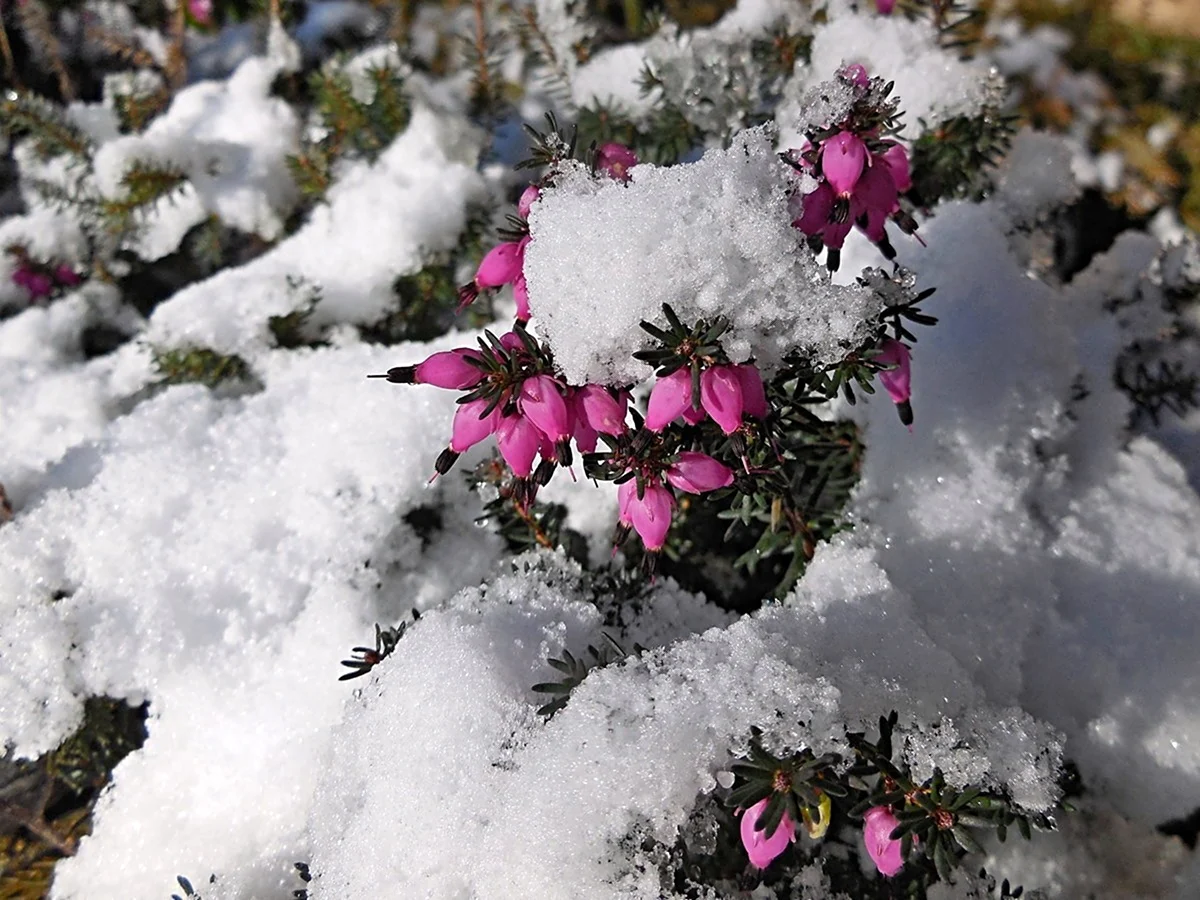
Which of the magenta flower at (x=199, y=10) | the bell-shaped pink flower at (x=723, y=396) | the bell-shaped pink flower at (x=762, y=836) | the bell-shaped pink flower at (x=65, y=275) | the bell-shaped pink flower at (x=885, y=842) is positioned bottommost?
the bell-shaped pink flower at (x=65, y=275)

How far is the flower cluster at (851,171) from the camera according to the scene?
1.13m

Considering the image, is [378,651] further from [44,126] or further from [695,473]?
[44,126]

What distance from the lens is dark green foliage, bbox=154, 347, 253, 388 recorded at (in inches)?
79.9

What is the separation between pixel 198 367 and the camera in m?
2.05

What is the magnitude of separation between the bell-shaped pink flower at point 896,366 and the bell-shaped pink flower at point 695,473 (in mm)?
319

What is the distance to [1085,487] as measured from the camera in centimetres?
185

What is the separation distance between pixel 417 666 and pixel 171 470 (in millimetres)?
905

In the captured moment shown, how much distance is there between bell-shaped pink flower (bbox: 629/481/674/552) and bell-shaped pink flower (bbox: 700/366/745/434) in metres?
0.14

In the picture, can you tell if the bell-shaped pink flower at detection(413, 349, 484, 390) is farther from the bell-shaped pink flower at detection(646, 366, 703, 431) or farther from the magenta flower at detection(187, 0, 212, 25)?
the magenta flower at detection(187, 0, 212, 25)

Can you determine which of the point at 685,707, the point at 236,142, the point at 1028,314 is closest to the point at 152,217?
the point at 236,142

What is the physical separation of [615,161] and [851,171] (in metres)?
0.36

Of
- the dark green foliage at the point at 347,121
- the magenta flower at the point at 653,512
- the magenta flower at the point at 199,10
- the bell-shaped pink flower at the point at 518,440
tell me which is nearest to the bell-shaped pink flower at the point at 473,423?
the bell-shaped pink flower at the point at 518,440

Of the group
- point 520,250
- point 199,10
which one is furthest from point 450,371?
point 199,10

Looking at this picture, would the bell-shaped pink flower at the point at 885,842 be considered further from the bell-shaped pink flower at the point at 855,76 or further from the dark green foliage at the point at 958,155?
the dark green foliage at the point at 958,155
